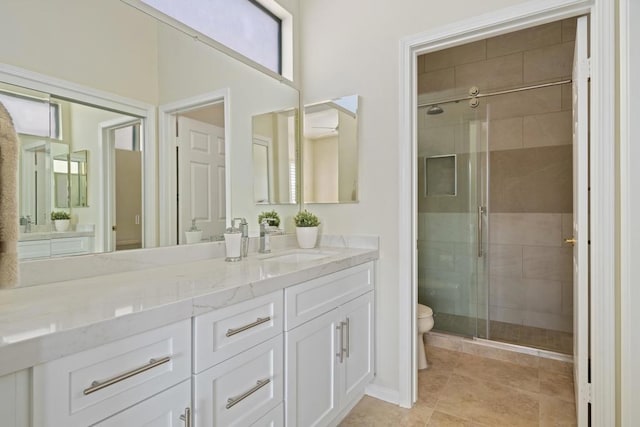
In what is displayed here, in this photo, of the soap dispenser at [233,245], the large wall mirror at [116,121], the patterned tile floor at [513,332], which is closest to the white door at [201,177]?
the large wall mirror at [116,121]

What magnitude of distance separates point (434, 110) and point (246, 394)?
2.64m

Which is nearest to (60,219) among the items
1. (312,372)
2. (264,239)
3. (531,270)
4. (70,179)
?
(70,179)

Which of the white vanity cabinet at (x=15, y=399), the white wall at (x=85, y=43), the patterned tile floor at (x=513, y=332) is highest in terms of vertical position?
the white wall at (x=85, y=43)

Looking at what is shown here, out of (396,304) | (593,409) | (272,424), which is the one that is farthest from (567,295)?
(272,424)

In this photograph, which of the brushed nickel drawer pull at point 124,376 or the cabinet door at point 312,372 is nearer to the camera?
the brushed nickel drawer pull at point 124,376

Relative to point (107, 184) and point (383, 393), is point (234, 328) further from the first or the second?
point (383, 393)

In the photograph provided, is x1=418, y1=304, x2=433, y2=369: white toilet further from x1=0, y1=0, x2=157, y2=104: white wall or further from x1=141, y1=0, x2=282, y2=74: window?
x1=0, y1=0, x2=157, y2=104: white wall

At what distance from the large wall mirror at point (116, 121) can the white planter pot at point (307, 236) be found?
49cm

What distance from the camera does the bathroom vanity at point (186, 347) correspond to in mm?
673

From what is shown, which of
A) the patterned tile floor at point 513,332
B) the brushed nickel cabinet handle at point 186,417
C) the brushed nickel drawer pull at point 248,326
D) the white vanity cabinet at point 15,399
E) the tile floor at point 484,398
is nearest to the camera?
the white vanity cabinet at point 15,399

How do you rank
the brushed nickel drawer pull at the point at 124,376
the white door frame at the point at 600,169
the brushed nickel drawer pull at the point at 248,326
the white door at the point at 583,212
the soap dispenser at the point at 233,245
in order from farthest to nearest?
the soap dispenser at the point at 233,245 → the white door at the point at 583,212 → the white door frame at the point at 600,169 → the brushed nickel drawer pull at the point at 248,326 → the brushed nickel drawer pull at the point at 124,376

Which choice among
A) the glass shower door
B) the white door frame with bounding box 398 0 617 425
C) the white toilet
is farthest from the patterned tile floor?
the white door frame with bounding box 398 0 617 425

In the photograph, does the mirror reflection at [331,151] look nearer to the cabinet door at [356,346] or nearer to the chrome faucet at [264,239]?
the chrome faucet at [264,239]

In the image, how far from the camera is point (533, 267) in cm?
291
